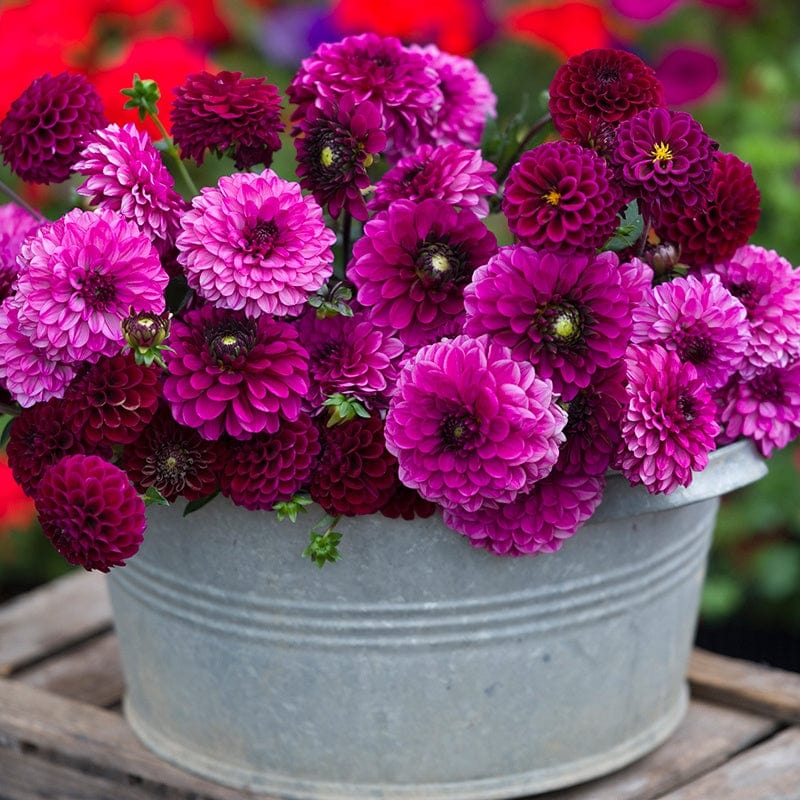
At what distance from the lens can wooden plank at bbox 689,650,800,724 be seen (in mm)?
1280

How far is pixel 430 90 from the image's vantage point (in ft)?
3.42

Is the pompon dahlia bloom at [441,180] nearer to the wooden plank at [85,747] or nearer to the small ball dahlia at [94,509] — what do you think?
→ the small ball dahlia at [94,509]

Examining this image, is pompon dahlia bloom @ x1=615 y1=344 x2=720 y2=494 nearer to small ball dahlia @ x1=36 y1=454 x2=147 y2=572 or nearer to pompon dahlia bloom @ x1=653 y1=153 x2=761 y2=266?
pompon dahlia bloom @ x1=653 y1=153 x2=761 y2=266

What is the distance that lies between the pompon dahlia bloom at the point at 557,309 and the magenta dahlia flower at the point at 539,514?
9 centimetres

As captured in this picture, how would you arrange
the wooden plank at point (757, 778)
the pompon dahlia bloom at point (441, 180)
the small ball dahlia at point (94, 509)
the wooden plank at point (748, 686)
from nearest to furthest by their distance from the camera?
the small ball dahlia at point (94, 509), the pompon dahlia bloom at point (441, 180), the wooden plank at point (757, 778), the wooden plank at point (748, 686)

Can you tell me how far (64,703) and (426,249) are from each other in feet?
2.07

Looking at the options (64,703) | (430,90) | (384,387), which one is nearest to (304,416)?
(384,387)

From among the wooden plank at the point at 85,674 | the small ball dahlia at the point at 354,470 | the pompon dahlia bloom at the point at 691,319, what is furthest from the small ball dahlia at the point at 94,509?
the wooden plank at the point at 85,674

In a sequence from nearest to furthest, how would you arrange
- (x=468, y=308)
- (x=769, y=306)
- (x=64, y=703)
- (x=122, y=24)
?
(x=468, y=308)
(x=769, y=306)
(x=64, y=703)
(x=122, y=24)

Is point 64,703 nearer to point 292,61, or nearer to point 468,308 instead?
point 468,308

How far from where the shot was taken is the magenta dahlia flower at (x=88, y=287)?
89cm

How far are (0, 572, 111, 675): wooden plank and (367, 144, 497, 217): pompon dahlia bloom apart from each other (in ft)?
2.48

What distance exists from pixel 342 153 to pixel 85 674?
0.74m

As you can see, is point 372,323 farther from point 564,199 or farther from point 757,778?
point 757,778
